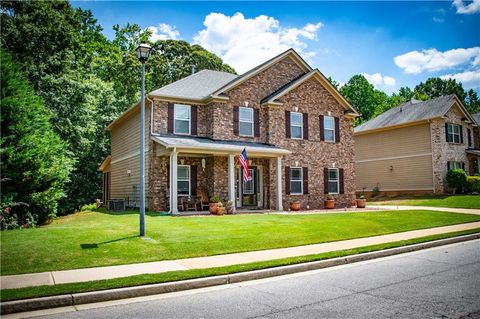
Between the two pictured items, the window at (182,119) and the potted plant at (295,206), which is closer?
the window at (182,119)

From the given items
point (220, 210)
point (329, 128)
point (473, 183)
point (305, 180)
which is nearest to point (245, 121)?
point (305, 180)

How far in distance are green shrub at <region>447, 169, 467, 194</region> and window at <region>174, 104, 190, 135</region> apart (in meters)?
20.7

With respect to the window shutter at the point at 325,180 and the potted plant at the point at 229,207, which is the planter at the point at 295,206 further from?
the potted plant at the point at 229,207

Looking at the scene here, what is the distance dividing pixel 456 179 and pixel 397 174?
467cm

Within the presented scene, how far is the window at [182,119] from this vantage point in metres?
19.2

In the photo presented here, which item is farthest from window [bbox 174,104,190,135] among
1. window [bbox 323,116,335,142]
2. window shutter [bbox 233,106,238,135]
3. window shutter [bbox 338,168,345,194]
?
window shutter [bbox 338,168,345,194]

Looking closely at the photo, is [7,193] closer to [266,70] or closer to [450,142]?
[266,70]

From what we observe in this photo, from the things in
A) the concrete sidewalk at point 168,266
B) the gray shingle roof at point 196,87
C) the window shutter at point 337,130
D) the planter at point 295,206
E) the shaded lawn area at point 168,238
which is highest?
the gray shingle roof at point 196,87

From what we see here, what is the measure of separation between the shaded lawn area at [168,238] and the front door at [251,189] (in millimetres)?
6375

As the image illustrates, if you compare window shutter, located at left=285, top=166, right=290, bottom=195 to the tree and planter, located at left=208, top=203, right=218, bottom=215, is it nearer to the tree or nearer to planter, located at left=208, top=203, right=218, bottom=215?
planter, located at left=208, top=203, right=218, bottom=215

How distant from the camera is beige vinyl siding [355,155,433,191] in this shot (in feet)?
95.2

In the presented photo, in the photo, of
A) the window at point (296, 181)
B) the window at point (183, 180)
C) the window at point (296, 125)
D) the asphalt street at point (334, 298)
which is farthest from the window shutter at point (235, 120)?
the asphalt street at point (334, 298)

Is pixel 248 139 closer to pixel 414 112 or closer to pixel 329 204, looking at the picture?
pixel 329 204

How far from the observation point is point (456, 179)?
1079 inches
